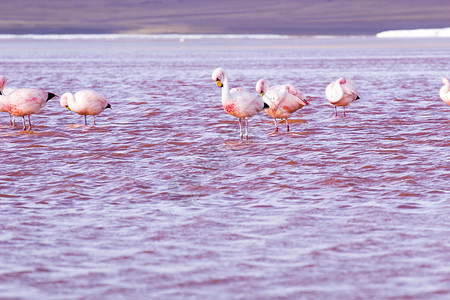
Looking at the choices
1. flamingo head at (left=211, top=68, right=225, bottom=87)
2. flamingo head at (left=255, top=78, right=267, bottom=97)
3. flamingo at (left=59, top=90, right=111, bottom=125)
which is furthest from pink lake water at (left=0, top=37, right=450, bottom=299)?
flamingo head at (left=211, top=68, right=225, bottom=87)

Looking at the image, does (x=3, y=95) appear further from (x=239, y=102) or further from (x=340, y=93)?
(x=340, y=93)

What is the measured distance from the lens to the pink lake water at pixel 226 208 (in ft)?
20.0

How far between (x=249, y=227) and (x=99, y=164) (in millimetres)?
4684

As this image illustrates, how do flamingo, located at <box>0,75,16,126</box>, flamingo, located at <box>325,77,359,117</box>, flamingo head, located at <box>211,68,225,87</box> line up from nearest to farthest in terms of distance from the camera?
flamingo head, located at <box>211,68,225,87</box>
flamingo, located at <box>0,75,16,126</box>
flamingo, located at <box>325,77,359,117</box>

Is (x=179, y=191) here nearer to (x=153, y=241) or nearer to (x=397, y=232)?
(x=153, y=241)

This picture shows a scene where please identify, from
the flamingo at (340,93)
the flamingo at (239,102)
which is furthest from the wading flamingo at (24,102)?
the flamingo at (340,93)

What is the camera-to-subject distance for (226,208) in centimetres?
878

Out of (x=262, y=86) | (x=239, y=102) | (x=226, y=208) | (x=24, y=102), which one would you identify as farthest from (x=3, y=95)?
(x=226, y=208)

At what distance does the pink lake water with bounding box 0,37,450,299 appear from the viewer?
20.0 ft

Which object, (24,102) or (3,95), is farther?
(3,95)

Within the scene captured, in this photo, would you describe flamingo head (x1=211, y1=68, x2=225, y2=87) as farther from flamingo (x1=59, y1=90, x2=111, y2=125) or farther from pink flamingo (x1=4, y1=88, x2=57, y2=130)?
pink flamingo (x1=4, y1=88, x2=57, y2=130)

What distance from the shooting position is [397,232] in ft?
24.6

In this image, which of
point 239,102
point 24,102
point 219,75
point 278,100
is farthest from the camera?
point 24,102

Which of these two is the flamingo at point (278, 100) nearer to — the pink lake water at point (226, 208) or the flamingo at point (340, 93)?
the pink lake water at point (226, 208)
